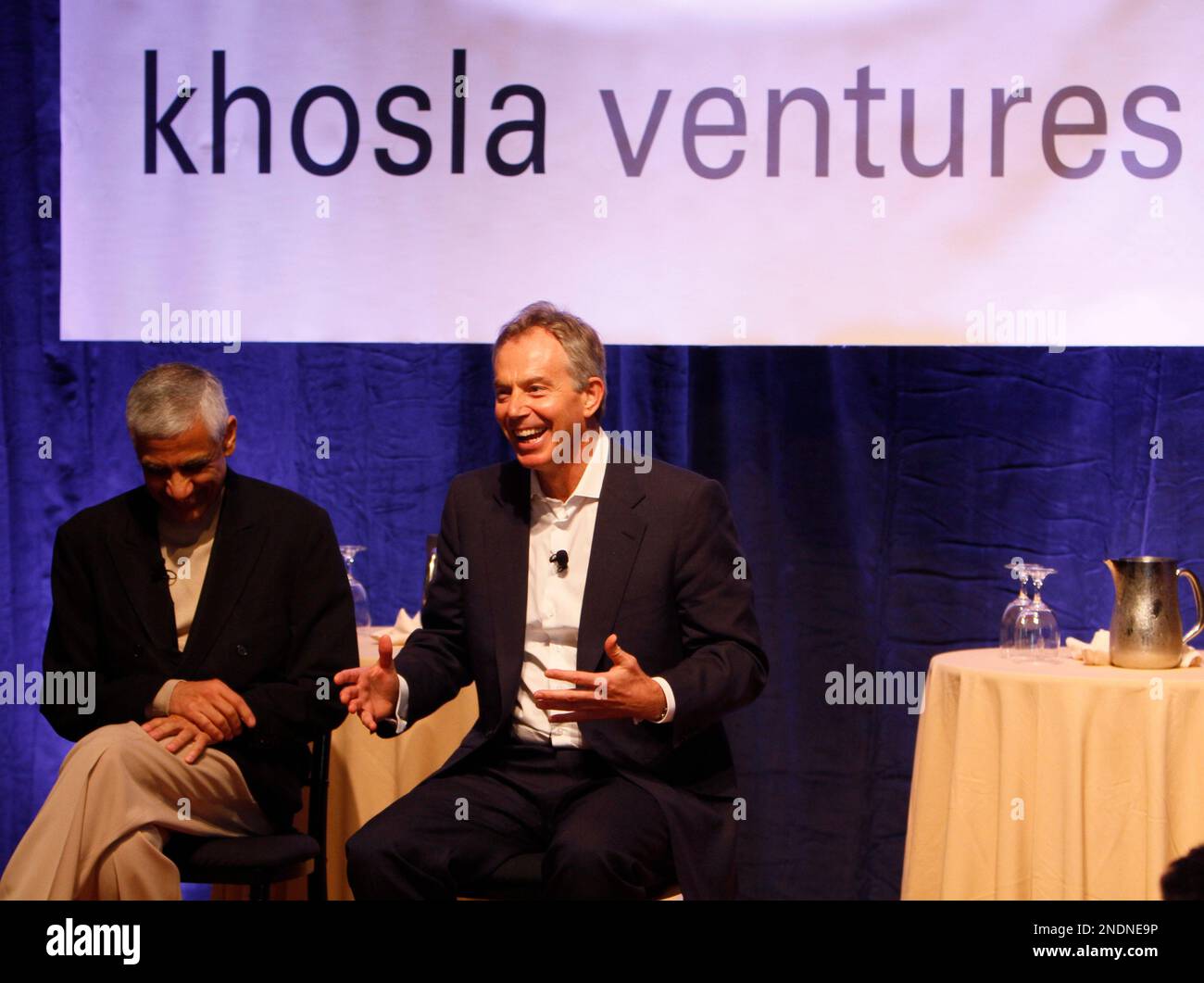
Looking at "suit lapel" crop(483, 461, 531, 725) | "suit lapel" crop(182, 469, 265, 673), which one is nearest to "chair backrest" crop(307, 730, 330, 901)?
"suit lapel" crop(182, 469, 265, 673)

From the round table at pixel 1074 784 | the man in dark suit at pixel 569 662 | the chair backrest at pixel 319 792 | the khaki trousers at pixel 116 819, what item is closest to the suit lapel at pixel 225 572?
the khaki trousers at pixel 116 819

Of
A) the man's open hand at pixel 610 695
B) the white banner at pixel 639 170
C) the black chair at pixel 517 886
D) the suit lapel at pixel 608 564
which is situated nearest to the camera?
the man's open hand at pixel 610 695

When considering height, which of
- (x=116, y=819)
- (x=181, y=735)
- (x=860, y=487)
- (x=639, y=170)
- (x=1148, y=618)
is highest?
(x=639, y=170)

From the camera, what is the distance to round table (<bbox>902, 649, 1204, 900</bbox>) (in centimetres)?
296

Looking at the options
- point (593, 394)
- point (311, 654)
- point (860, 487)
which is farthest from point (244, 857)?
point (860, 487)

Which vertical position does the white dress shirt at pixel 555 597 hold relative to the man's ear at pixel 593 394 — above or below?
below

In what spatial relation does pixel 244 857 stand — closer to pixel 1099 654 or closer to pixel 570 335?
pixel 570 335

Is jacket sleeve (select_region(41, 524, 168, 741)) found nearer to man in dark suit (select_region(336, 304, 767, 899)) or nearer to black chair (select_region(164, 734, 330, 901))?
black chair (select_region(164, 734, 330, 901))

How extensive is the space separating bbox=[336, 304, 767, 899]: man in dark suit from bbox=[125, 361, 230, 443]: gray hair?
0.59 meters

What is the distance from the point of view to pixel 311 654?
9.86 feet

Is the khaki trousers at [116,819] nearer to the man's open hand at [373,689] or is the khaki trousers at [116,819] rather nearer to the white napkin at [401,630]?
the man's open hand at [373,689]

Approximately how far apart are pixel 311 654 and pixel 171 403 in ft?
2.14

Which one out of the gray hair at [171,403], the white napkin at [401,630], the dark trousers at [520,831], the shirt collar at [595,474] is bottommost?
the dark trousers at [520,831]

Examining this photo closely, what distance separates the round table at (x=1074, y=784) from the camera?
296cm
